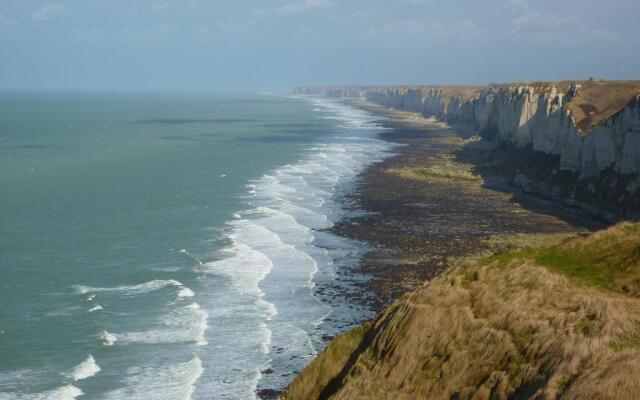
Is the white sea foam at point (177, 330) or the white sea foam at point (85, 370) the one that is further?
the white sea foam at point (177, 330)

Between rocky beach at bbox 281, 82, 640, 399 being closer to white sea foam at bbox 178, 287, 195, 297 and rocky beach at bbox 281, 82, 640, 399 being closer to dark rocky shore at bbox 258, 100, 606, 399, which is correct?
dark rocky shore at bbox 258, 100, 606, 399

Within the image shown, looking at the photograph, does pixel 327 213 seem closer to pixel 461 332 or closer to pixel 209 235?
pixel 209 235

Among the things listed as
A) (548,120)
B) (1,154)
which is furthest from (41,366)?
(1,154)

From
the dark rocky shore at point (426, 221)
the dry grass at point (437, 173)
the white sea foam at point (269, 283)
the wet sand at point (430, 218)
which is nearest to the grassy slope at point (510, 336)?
the dark rocky shore at point (426, 221)

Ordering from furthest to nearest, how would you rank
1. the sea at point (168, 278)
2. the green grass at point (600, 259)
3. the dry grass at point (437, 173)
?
1. the dry grass at point (437, 173)
2. the sea at point (168, 278)
3. the green grass at point (600, 259)

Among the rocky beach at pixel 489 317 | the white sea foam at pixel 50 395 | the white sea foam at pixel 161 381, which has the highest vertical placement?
the rocky beach at pixel 489 317

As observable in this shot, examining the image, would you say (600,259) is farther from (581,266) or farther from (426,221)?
(426,221)

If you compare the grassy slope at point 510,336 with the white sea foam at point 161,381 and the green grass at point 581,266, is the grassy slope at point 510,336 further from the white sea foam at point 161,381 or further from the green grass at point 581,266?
the white sea foam at point 161,381

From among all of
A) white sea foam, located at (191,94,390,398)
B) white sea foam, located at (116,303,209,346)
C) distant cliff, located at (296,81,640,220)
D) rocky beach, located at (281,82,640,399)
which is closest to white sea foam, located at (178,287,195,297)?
white sea foam, located at (191,94,390,398)
